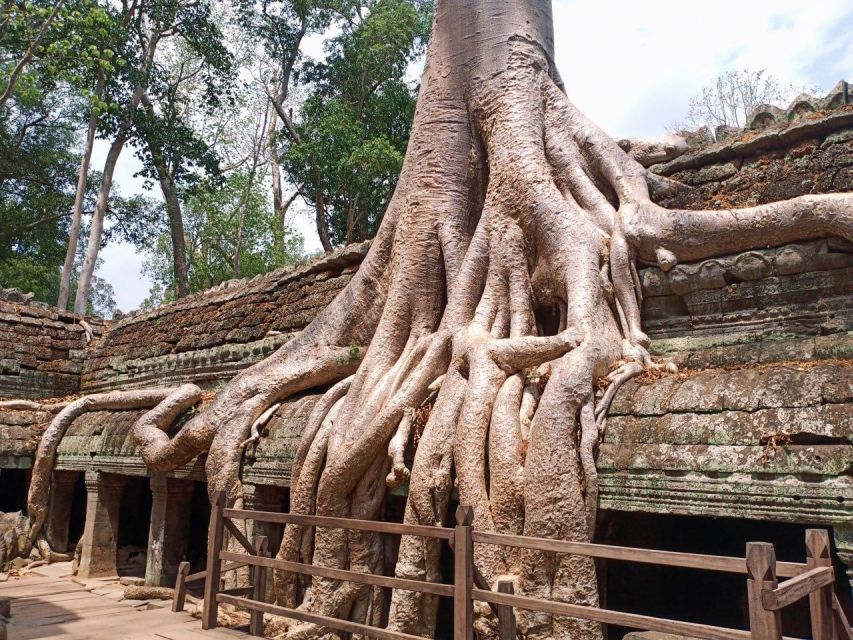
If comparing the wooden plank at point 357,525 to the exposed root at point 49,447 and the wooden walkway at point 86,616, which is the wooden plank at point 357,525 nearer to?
the wooden walkway at point 86,616

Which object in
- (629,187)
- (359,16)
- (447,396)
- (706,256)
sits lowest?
(447,396)

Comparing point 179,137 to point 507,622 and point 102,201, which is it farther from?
point 507,622

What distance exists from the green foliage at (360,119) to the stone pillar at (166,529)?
915cm

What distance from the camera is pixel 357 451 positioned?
14.9 feet

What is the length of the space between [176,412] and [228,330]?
1.84 m

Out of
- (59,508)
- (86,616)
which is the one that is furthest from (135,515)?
(86,616)

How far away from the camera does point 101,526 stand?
7336mm

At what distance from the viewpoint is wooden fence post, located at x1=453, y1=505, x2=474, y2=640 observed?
3133 mm

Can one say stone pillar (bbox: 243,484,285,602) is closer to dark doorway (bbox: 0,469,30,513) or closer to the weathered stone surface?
the weathered stone surface

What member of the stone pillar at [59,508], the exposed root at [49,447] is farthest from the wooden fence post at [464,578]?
the stone pillar at [59,508]

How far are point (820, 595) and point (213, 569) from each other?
3540 millimetres

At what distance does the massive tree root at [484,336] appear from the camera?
375 cm

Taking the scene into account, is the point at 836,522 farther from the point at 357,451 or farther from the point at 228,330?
the point at 228,330

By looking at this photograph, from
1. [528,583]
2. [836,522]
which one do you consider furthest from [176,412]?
[836,522]
